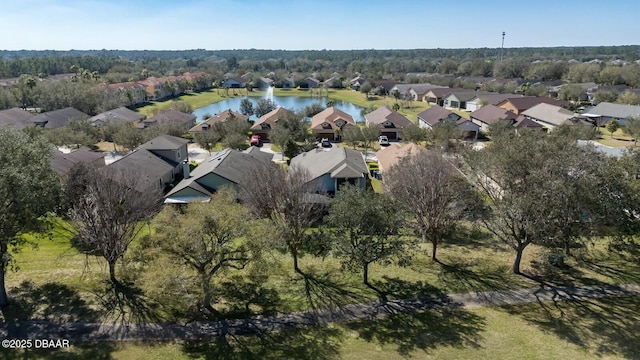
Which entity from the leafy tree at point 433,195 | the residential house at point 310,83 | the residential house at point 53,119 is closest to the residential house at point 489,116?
the leafy tree at point 433,195

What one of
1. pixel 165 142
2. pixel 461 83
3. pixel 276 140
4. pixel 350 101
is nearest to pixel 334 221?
pixel 165 142

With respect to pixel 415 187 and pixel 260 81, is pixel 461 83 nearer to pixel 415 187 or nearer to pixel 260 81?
pixel 260 81

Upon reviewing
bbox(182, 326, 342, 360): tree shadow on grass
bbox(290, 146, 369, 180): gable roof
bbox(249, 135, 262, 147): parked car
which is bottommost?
bbox(182, 326, 342, 360): tree shadow on grass

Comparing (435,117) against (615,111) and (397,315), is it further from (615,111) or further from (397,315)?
(397,315)

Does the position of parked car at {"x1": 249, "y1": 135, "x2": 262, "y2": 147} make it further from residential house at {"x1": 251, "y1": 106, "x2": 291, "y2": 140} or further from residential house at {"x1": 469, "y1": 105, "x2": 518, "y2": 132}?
residential house at {"x1": 469, "y1": 105, "x2": 518, "y2": 132}

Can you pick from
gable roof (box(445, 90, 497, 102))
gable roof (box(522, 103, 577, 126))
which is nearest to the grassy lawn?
gable roof (box(522, 103, 577, 126))
